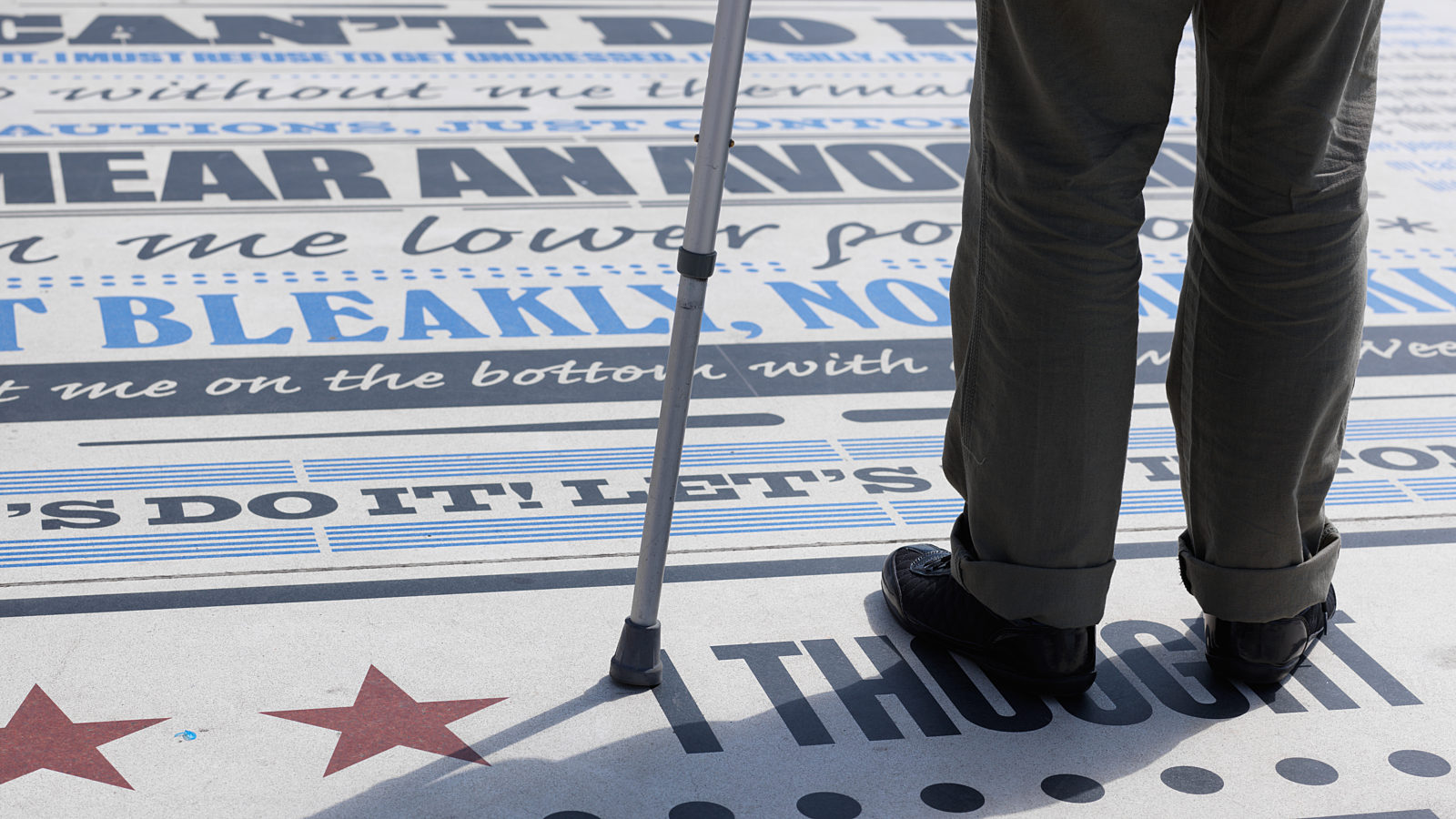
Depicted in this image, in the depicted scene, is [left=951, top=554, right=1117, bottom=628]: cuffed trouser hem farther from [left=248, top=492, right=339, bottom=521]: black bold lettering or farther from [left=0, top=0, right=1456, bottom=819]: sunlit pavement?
[left=248, top=492, right=339, bottom=521]: black bold lettering

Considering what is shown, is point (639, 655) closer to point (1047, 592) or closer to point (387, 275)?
point (1047, 592)

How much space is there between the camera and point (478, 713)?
4.56 ft

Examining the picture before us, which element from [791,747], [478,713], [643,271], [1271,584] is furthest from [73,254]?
[1271,584]

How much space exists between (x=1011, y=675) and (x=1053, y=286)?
373mm

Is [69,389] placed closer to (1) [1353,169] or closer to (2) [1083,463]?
(2) [1083,463]

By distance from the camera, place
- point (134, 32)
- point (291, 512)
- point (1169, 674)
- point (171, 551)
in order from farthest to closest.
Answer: point (134, 32)
point (291, 512)
point (171, 551)
point (1169, 674)

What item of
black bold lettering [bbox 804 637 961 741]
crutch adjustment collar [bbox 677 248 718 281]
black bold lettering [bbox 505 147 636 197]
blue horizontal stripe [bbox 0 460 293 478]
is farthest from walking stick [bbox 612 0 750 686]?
black bold lettering [bbox 505 147 636 197]

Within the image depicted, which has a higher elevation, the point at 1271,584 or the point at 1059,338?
the point at 1059,338

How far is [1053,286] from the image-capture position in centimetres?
132

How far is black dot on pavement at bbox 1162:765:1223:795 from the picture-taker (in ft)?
4.34

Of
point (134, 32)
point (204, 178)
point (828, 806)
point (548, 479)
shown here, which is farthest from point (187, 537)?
point (134, 32)

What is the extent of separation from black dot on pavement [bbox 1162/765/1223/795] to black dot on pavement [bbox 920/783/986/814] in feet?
0.55

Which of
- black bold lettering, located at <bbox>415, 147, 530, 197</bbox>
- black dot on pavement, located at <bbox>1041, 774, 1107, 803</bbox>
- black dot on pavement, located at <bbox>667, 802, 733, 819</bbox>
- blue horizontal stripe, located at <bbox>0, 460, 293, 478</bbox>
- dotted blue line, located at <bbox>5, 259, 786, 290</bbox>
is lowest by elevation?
black dot on pavement, located at <bbox>1041, 774, 1107, 803</bbox>

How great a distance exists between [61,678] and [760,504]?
0.78 m
